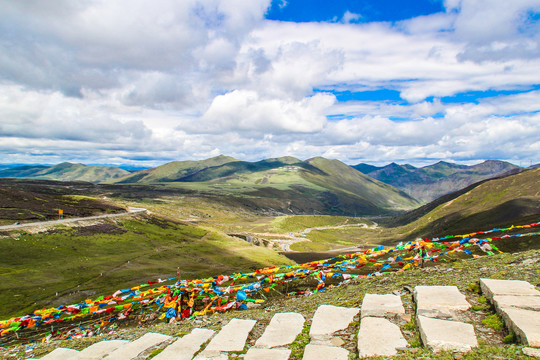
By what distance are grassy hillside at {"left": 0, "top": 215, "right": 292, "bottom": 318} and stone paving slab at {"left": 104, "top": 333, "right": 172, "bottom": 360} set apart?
54.7 metres

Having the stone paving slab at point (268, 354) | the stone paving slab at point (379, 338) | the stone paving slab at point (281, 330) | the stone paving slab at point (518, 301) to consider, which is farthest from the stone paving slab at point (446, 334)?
the stone paving slab at point (281, 330)

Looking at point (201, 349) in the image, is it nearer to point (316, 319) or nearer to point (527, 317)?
point (316, 319)

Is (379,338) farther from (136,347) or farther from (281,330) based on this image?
(136,347)

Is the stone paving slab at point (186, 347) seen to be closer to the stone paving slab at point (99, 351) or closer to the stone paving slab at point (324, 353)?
the stone paving slab at point (99, 351)

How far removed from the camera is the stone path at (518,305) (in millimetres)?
8055

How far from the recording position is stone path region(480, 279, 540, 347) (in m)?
8.05

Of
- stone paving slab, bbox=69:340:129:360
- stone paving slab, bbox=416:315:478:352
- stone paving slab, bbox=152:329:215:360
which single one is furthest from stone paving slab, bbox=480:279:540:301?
stone paving slab, bbox=69:340:129:360

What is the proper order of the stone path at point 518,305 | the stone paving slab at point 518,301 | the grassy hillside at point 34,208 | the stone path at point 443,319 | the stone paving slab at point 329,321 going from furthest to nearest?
1. the grassy hillside at point 34,208
2. the stone paving slab at point 329,321
3. the stone paving slab at point 518,301
4. the stone path at point 443,319
5. the stone path at point 518,305

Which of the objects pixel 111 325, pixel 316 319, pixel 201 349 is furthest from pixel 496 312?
pixel 111 325

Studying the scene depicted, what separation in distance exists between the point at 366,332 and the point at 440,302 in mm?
3452

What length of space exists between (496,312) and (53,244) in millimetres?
112718

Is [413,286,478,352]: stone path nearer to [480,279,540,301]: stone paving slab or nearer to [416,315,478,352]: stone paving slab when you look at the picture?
[416,315,478,352]: stone paving slab

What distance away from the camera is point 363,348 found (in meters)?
9.17

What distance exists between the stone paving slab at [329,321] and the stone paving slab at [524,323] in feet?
16.4
